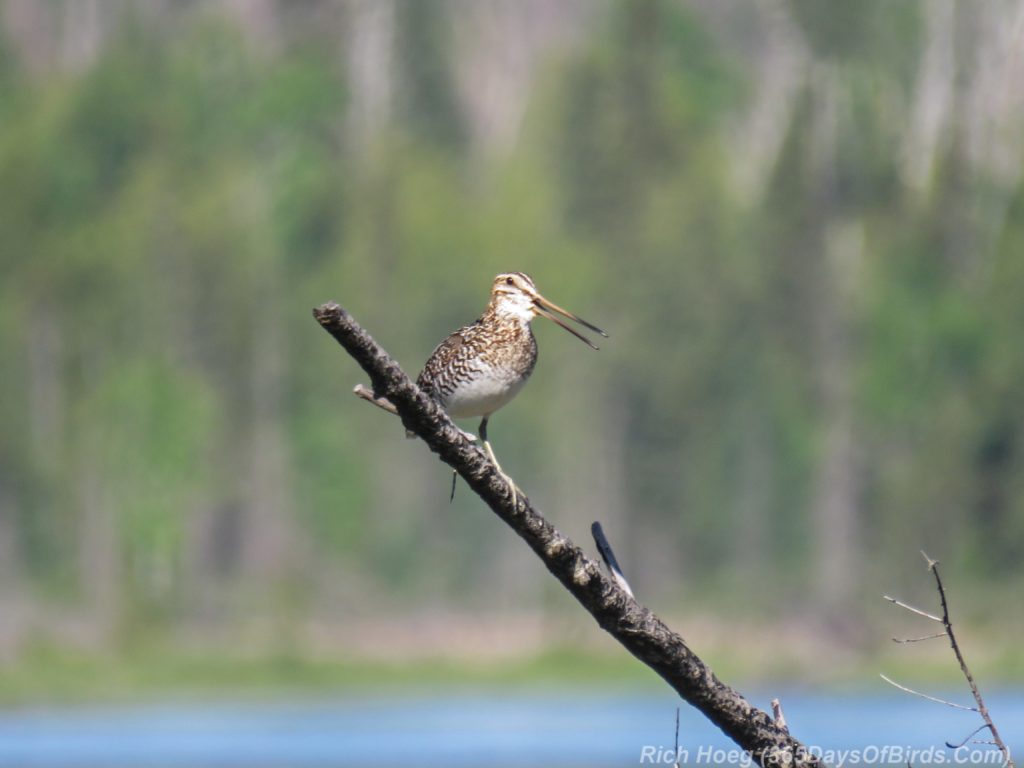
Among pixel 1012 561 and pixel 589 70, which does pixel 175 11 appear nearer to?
pixel 589 70

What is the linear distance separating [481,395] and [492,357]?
23cm

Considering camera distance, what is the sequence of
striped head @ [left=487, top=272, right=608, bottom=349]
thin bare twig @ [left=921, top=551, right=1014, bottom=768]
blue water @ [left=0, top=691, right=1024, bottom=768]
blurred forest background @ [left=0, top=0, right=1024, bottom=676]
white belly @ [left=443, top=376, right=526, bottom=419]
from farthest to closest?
blurred forest background @ [left=0, top=0, right=1024, bottom=676] < blue water @ [left=0, top=691, right=1024, bottom=768] < striped head @ [left=487, top=272, right=608, bottom=349] < white belly @ [left=443, top=376, right=526, bottom=419] < thin bare twig @ [left=921, top=551, right=1014, bottom=768]

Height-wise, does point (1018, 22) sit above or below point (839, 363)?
above

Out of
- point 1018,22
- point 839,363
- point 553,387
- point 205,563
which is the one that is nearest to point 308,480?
point 205,563

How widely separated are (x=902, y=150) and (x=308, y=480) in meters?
17.8

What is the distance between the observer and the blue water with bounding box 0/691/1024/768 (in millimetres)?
26375

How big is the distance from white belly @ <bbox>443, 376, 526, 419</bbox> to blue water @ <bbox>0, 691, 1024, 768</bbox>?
15.8 metres

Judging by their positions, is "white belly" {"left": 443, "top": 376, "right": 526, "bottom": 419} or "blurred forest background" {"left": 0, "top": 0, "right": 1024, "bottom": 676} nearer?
"white belly" {"left": 443, "top": 376, "right": 526, "bottom": 419}

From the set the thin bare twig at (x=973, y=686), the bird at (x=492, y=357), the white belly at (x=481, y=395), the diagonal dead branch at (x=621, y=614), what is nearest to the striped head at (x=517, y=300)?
the bird at (x=492, y=357)

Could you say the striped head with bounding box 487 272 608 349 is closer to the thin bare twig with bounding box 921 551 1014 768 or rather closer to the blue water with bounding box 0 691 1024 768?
the thin bare twig with bounding box 921 551 1014 768

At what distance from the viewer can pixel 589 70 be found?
192 feet

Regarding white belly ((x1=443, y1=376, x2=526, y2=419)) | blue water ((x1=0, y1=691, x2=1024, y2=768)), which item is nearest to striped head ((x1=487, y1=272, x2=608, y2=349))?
white belly ((x1=443, y1=376, x2=526, y2=419))

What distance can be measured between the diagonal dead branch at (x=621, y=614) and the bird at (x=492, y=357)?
2.48 metres

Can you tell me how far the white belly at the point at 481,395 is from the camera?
311 inches
